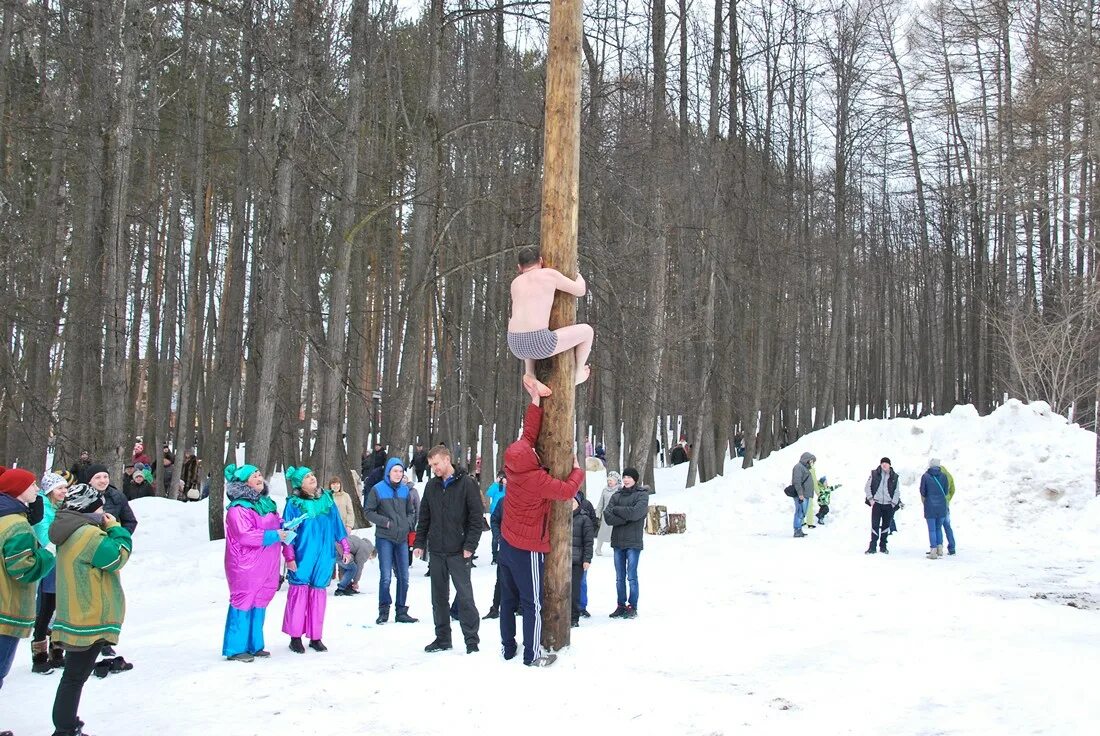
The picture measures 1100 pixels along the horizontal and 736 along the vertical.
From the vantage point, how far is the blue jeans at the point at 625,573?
10.1 meters

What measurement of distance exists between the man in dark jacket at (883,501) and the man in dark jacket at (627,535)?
724 centimetres

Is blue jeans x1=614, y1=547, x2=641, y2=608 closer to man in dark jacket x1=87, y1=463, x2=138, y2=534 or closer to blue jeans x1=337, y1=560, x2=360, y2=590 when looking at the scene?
blue jeans x1=337, y1=560, x2=360, y2=590

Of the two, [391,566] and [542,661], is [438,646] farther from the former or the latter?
[391,566]

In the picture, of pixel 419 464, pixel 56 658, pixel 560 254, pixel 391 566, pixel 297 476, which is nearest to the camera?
pixel 560 254

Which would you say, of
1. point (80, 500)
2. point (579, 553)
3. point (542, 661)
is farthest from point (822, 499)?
point (80, 500)

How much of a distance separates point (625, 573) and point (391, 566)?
265 centimetres

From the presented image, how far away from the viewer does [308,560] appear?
8.13m

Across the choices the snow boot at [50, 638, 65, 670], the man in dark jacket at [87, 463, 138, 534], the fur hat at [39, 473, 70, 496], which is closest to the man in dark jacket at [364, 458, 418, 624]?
the man in dark jacket at [87, 463, 138, 534]

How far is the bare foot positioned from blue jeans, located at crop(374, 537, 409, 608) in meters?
3.91

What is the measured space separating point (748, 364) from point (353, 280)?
47.7ft

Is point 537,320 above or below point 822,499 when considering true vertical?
above

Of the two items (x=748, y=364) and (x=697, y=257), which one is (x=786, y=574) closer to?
(x=697, y=257)

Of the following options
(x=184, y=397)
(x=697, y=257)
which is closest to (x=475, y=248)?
(x=697, y=257)

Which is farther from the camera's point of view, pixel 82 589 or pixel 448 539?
pixel 448 539
